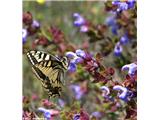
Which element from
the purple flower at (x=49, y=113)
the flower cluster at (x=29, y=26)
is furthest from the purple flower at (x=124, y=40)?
the purple flower at (x=49, y=113)

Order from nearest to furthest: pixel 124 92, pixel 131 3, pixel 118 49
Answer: pixel 124 92 < pixel 131 3 < pixel 118 49

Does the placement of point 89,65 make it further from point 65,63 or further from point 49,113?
point 49,113

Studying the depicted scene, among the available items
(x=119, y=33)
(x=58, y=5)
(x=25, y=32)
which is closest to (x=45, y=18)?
(x=58, y=5)

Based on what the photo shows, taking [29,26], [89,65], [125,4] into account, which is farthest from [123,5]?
[29,26]

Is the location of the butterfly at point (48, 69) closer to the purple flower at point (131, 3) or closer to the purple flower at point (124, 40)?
the purple flower at point (131, 3)

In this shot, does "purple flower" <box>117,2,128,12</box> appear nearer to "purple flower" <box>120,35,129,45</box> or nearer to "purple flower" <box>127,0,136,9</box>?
"purple flower" <box>127,0,136,9</box>

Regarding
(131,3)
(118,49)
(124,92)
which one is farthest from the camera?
(118,49)
